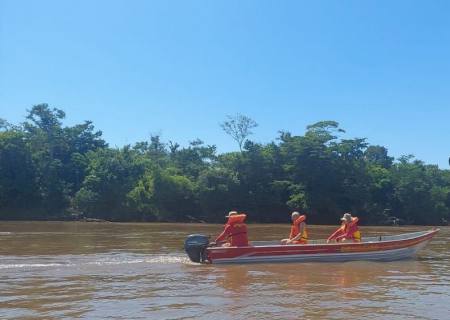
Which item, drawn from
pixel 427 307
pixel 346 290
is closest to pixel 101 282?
pixel 346 290

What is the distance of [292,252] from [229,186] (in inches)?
1411

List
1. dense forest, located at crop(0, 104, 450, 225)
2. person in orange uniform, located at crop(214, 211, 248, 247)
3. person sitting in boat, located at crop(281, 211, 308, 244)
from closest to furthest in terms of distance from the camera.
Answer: person in orange uniform, located at crop(214, 211, 248, 247) < person sitting in boat, located at crop(281, 211, 308, 244) < dense forest, located at crop(0, 104, 450, 225)

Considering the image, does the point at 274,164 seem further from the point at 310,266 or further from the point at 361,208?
the point at 310,266

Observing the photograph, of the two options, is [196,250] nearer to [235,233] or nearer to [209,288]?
[235,233]

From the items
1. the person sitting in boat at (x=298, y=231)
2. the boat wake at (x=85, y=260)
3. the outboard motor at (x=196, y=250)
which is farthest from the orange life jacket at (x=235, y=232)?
the person sitting in boat at (x=298, y=231)

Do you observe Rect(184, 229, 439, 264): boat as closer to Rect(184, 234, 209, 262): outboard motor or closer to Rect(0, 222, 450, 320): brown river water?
Rect(184, 234, 209, 262): outboard motor

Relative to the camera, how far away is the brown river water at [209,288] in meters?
8.64

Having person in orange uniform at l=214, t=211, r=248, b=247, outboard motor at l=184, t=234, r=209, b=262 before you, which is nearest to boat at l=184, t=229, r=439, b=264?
outboard motor at l=184, t=234, r=209, b=262

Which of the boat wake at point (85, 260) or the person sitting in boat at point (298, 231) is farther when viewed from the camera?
the person sitting in boat at point (298, 231)

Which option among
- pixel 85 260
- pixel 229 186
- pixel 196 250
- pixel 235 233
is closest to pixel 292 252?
pixel 235 233

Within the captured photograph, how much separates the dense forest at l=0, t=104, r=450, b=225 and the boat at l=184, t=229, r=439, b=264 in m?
34.4

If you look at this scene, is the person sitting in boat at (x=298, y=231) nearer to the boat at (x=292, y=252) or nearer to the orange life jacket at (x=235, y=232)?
the boat at (x=292, y=252)

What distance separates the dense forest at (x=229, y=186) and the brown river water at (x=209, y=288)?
111 ft

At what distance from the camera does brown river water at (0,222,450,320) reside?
8.64m
